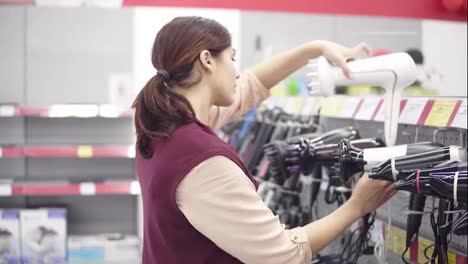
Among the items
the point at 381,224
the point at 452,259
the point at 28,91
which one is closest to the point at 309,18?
the point at 28,91

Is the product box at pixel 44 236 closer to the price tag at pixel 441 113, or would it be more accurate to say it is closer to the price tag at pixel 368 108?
the price tag at pixel 368 108

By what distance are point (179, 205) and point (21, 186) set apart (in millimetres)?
3393

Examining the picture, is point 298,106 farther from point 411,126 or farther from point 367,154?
point 367,154

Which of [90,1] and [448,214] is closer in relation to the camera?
[448,214]

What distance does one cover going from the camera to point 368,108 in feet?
6.75

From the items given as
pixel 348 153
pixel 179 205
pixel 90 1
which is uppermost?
pixel 90 1

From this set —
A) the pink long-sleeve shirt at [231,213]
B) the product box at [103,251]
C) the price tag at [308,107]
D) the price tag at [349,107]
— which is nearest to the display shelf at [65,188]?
the product box at [103,251]

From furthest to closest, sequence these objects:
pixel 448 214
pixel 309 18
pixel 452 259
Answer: pixel 309 18 → pixel 452 259 → pixel 448 214

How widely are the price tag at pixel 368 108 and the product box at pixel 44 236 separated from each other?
9.82 feet

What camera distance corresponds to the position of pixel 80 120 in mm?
4879

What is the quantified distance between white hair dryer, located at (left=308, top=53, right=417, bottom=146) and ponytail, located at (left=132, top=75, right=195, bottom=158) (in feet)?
1.50

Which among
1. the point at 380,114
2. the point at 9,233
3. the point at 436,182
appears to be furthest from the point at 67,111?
the point at 436,182

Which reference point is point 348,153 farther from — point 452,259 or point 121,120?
point 121,120

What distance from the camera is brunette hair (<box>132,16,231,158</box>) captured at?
1379 millimetres
